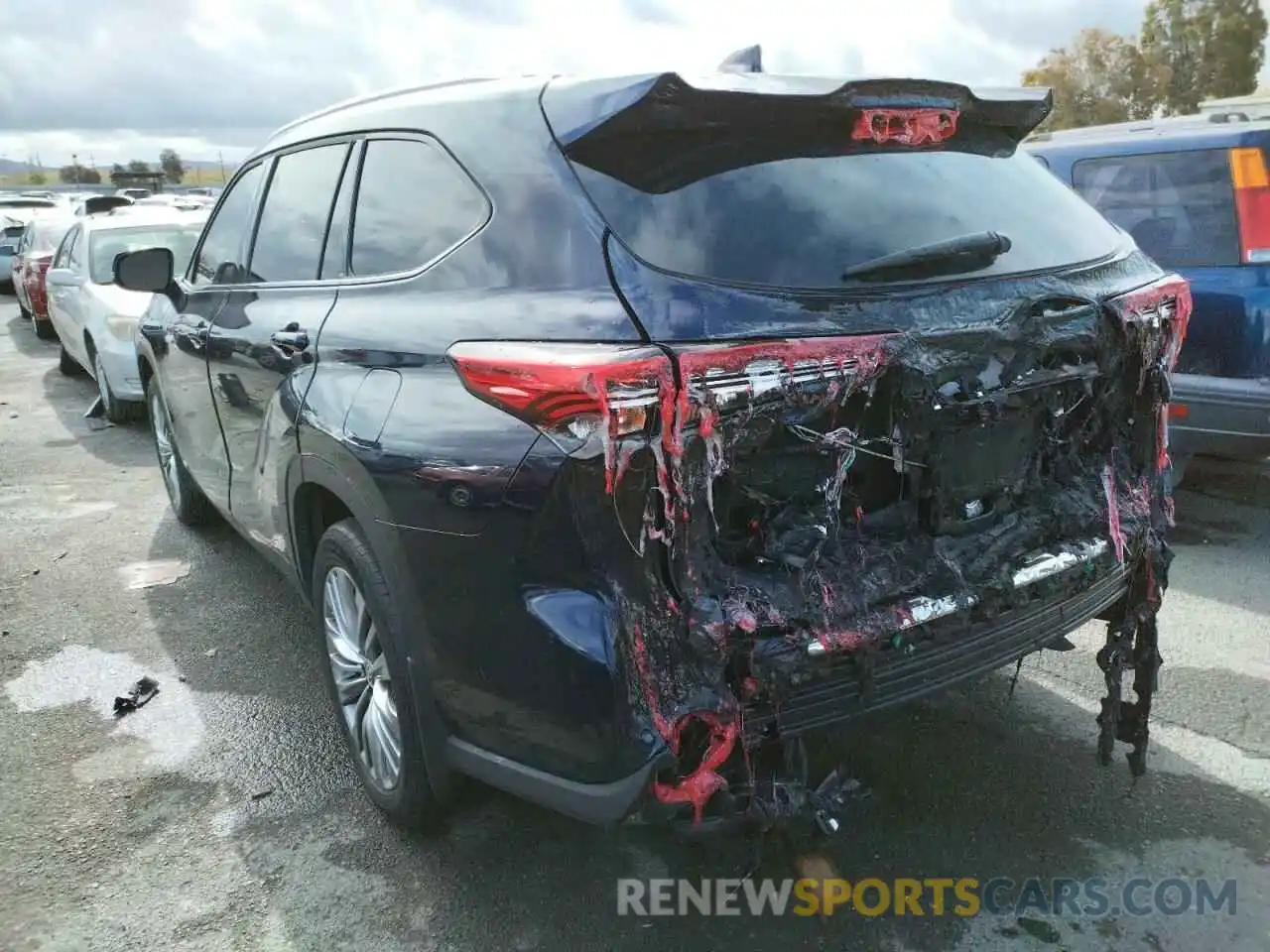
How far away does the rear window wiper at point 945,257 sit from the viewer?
2.25m

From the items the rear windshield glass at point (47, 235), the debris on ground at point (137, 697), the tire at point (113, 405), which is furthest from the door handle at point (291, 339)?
the rear windshield glass at point (47, 235)

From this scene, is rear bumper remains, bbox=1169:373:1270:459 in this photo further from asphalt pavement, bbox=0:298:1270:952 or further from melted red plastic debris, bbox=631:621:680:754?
melted red plastic debris, bbox=631:621:680:754

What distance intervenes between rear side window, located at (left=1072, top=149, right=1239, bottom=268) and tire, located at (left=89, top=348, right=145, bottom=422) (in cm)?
666

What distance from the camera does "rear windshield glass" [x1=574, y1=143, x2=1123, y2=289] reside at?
2150mm

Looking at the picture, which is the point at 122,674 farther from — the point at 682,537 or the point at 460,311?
the point at 682,537

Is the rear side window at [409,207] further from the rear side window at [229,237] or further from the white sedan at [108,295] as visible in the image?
the white sedan at [108,295]

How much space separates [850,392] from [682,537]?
461 mm

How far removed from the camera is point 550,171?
2.28 m

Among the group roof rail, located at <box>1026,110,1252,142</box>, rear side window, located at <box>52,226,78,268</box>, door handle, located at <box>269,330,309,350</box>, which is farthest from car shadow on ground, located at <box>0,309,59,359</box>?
roof rail, located at <box>1026,110,1252,142</box>

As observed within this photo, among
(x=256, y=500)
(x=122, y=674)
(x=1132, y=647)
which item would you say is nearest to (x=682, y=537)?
(x=1132, y=647)

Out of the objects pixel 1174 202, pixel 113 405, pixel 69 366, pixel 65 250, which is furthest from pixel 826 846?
pixel 69 366

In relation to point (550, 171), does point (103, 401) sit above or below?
below

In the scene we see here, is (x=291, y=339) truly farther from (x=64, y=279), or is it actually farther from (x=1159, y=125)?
(x=64, y=279)

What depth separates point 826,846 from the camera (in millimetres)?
2711
